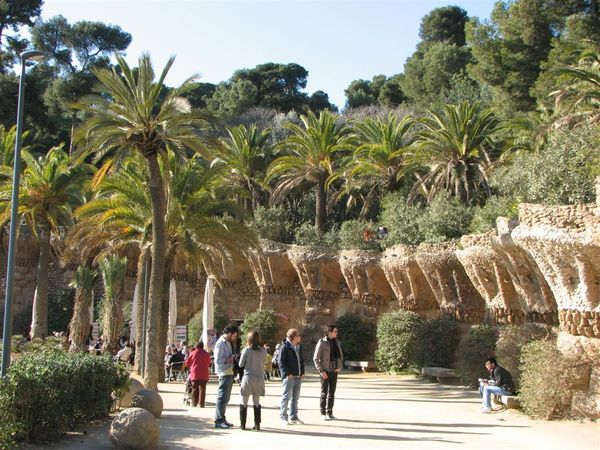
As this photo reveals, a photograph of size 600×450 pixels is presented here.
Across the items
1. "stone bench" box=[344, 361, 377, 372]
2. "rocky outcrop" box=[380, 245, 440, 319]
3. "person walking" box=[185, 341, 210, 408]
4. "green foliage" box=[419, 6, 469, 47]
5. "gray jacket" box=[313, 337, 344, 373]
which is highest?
"green foliage" box=[419, 6, 469, 47]

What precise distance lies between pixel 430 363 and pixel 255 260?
11642 mm

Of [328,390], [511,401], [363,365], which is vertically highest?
[328,390]

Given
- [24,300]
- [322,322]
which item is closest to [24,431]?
[322,322]

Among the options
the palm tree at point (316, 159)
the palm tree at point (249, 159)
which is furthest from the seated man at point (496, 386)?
the palm tree at point (249, 159)

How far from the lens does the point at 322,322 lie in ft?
98.5

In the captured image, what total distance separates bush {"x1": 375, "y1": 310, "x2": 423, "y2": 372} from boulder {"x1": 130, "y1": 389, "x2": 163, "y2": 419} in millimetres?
12468

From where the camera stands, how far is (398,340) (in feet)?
78.4

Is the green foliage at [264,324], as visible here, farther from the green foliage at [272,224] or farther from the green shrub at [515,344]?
the green shrub at [515,344]

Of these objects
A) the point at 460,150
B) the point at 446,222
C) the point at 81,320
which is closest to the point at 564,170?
the point at 446,222

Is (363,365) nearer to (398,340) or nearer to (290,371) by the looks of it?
(398,340)

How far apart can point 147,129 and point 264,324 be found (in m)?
14.1

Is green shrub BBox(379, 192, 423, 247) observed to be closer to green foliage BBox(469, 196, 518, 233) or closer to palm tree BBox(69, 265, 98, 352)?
green foliage BBox(469, 196, 518, 233)

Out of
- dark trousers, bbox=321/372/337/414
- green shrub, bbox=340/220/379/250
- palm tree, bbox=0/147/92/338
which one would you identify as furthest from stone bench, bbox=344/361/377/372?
dark trousers, bbox=321/372/337/414

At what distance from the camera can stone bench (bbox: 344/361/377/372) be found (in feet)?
84.9
